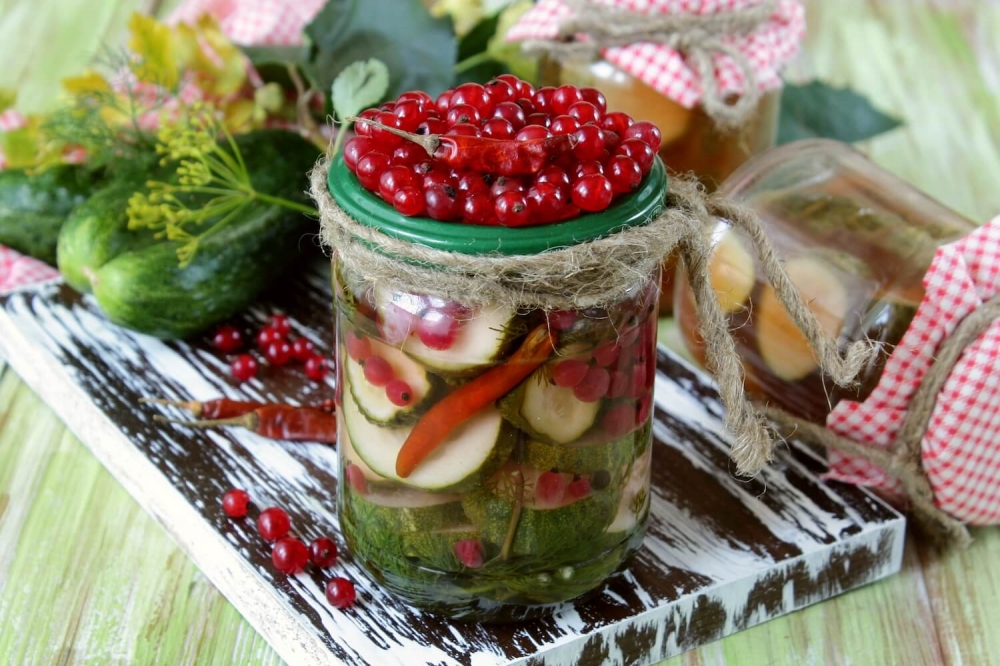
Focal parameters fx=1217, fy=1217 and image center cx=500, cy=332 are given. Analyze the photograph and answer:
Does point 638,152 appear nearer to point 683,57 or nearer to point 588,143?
point 588,143

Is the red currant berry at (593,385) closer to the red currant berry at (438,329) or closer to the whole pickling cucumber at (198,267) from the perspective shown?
the red currant berry at (438,329)

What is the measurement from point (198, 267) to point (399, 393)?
55 cm

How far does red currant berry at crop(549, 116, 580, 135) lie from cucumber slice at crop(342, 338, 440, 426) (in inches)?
7.9

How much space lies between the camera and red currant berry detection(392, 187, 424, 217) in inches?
32.9

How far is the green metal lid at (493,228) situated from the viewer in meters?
0.83

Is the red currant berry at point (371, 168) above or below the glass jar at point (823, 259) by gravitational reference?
above

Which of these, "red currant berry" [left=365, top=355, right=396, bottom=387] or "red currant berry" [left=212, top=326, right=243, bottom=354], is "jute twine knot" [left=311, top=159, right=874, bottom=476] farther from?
"red currant berry" [left=212, top=326, right=243, bottom=354]

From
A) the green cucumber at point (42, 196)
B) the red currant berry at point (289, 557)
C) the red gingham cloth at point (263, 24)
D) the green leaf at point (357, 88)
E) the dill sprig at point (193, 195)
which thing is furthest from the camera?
the red gingham cloth at point (263, 24)

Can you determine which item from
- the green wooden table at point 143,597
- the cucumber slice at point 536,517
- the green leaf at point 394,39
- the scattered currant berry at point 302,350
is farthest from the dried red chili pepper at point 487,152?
the green leaf at point 394,39

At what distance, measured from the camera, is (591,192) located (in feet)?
2.77

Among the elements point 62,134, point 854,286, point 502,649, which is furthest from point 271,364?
point 854,286

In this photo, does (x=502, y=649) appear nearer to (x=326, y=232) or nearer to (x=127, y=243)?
(x=326, y=232)

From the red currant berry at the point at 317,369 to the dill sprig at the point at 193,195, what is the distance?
0.17m

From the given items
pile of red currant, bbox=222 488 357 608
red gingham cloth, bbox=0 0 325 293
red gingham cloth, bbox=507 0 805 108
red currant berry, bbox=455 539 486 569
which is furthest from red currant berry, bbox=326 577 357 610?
red gingham cloth, bbox=0 0 325 293
